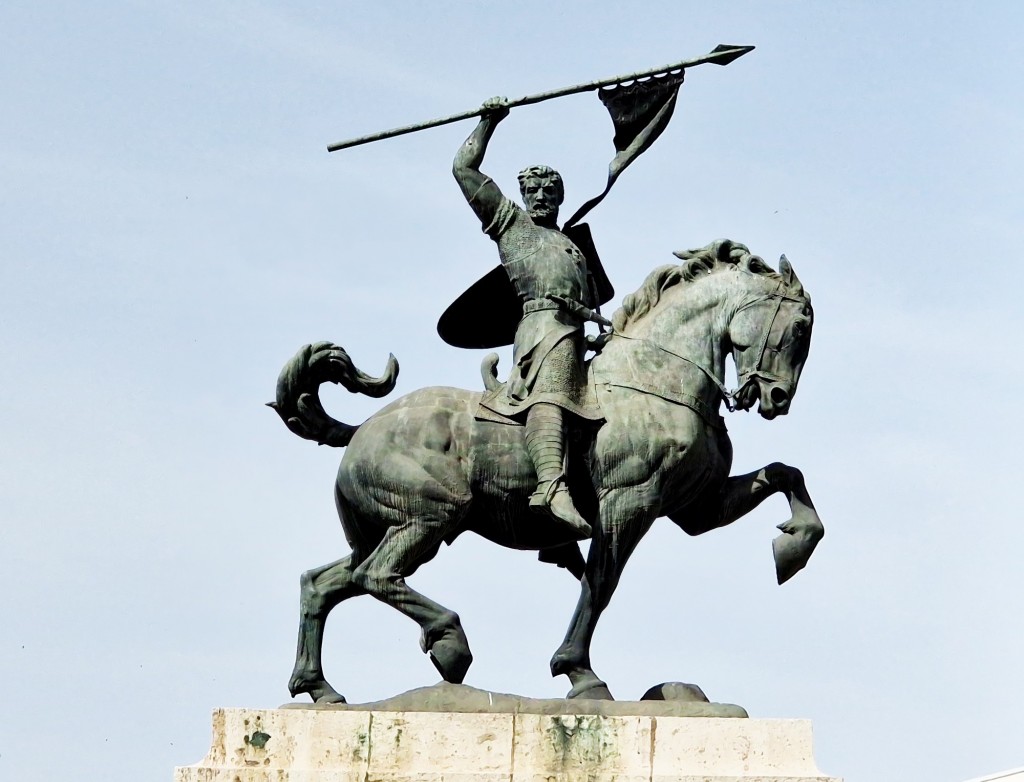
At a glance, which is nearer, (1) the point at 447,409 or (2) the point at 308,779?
(2) the point at 308,779

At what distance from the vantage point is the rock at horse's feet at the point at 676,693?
47.0ft

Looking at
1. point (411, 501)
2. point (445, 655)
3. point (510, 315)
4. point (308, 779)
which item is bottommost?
point (308, 779)

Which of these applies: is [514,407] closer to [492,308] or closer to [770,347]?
[492,308]

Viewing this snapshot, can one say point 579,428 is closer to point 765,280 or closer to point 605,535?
point 605,535

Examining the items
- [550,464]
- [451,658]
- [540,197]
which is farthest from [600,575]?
[540,197]

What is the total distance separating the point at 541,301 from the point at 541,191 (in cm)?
81

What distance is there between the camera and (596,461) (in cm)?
1459

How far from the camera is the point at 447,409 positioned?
584 inches

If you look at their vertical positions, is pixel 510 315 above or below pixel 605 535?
above

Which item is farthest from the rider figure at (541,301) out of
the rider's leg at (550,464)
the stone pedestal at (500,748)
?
the stone pedestal at (500,748)

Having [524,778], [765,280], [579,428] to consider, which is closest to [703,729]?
[524,778]

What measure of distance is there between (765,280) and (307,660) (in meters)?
3.69

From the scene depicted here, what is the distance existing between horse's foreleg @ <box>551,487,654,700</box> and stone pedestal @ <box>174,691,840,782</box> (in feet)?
1.95

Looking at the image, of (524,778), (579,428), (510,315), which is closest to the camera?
(524,778)
